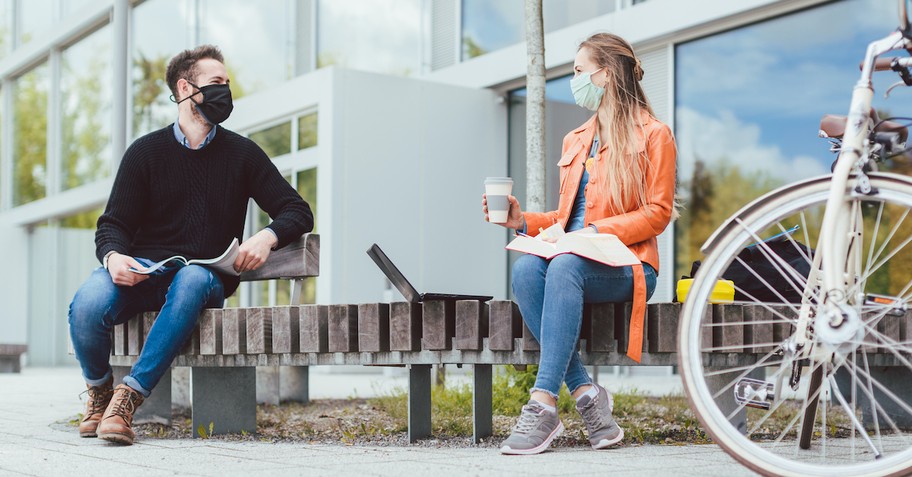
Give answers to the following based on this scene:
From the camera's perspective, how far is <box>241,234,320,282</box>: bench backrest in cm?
426

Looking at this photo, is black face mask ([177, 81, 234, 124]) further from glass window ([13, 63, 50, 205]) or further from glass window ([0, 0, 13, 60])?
glass window ([0, 0, 13, 60])

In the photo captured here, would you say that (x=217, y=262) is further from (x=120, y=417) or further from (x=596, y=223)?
(x=596, y=223)

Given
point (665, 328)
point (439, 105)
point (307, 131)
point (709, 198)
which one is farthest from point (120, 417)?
point (439, 105)

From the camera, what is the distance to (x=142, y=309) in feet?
13.9

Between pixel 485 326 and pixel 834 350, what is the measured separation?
139cm

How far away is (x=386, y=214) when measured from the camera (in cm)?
1208

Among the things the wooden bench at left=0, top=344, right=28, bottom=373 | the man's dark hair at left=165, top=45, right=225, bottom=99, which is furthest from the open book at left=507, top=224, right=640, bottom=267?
the wooden bench at left=0, top=344, right=28, bottom=373

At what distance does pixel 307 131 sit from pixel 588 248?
958 cm

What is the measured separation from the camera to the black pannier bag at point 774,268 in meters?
2.67

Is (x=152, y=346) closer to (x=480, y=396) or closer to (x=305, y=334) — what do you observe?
(x=305, y=334)

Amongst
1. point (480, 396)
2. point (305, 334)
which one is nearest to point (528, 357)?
point (480, 396)

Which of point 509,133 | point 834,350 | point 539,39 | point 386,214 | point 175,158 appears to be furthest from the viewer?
point 509,133

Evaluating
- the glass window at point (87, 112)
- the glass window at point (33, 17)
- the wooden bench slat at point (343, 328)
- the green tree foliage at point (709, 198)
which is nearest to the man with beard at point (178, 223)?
the wooden bench slat at point (343, 328)

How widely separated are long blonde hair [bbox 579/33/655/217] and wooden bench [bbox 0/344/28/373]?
11317 millimetres
